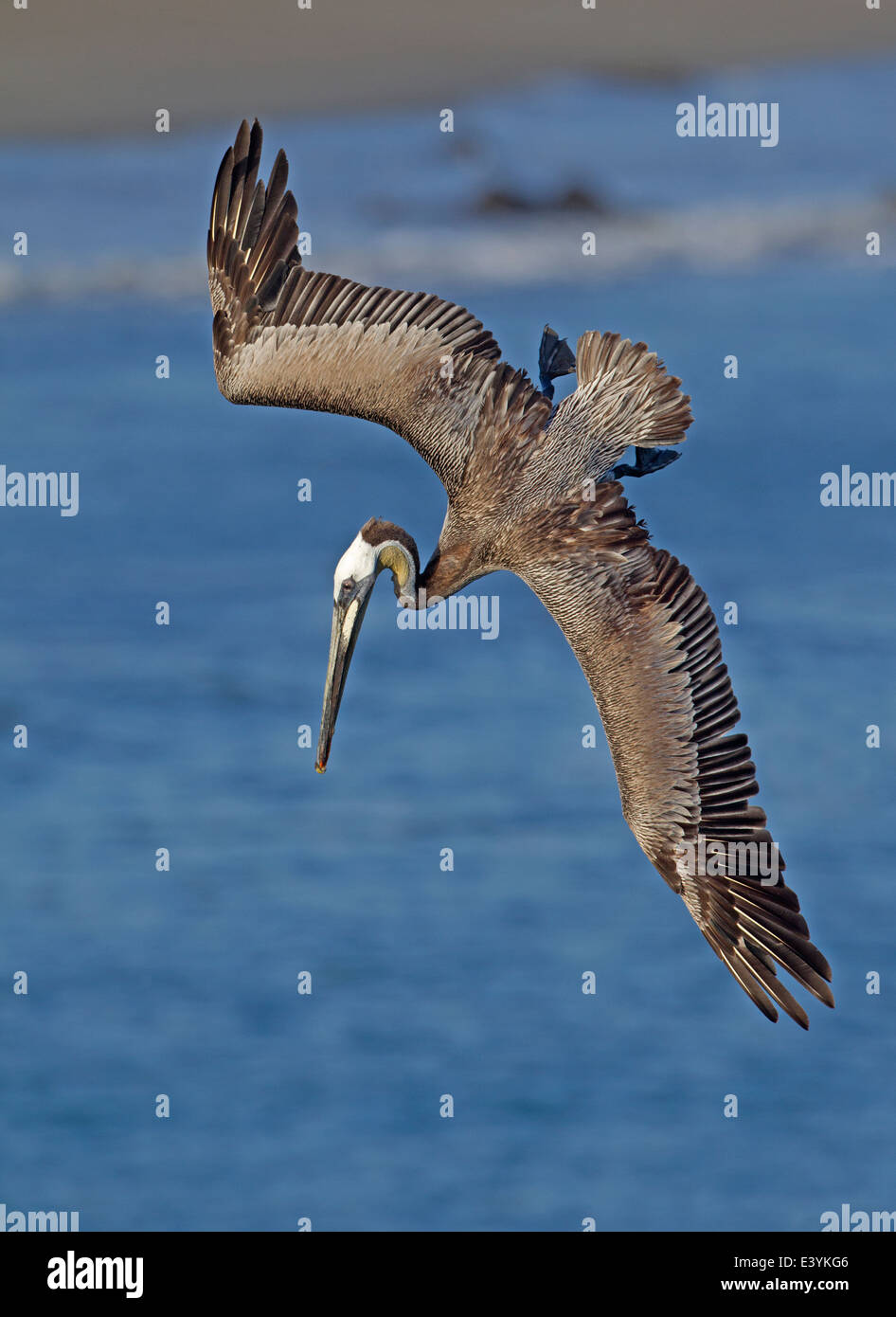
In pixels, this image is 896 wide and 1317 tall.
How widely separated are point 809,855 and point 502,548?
62.6m

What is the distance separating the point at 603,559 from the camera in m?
14.2

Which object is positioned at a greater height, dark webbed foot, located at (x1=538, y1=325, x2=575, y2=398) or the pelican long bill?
dark webbed foot, located at (x1=538, y1=325, x2=575, y2=398)

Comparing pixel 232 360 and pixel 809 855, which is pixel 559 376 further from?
pixel 809 855

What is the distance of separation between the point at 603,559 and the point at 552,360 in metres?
1.71

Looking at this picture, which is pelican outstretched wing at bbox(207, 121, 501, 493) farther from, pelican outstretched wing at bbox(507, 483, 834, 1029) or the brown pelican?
pelican outstretched wing at bbox(507, 483, 834, 1029)

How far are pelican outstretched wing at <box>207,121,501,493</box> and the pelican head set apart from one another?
1.94 feet

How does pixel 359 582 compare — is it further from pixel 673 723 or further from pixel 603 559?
pixel 673 723

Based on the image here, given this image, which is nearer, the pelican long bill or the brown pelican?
the brown pelican

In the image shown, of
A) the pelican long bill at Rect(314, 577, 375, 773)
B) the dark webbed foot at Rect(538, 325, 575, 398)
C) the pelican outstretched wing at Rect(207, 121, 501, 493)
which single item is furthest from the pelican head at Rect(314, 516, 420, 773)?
the dark webbed foot at Rect(538, 325, 575, 398)

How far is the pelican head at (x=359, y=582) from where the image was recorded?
49.5 ft

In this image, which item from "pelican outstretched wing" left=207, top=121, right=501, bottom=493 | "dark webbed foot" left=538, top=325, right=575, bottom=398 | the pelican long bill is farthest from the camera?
the pelican long bill

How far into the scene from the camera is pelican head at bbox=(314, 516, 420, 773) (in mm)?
15094

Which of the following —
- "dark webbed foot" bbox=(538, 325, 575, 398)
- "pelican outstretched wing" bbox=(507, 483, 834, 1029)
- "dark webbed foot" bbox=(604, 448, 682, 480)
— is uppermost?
"dark webbed foot" bbox=(538, 325, 575, 398)

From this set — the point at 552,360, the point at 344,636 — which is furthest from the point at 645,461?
the point at 344,636
